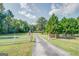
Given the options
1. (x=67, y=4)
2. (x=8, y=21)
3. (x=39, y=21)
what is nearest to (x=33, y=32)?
(x=39, y=21)

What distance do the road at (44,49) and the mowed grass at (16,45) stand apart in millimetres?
77

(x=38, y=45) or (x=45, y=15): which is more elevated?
(x=45, y=15)

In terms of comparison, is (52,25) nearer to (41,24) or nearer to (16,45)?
(41,24)

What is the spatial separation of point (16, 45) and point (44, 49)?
0.37m

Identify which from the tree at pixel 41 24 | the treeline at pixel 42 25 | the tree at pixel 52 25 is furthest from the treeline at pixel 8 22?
the tree at pixel 52 25

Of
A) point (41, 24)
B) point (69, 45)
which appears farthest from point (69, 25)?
point (41, 24)

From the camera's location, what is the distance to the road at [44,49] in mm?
3012

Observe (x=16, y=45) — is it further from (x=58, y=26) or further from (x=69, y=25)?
(x=69, y=25)

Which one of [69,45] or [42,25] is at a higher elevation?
[42,25]

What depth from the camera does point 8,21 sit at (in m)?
3.08

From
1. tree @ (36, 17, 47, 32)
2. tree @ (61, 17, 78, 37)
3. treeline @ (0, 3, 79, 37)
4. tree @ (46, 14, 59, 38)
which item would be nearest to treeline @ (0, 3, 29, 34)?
treeline @ (0, 3, 79, 37)

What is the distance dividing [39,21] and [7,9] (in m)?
0.45

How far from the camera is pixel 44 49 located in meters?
3.07

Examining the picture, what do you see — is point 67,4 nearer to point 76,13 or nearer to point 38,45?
point 76,13
